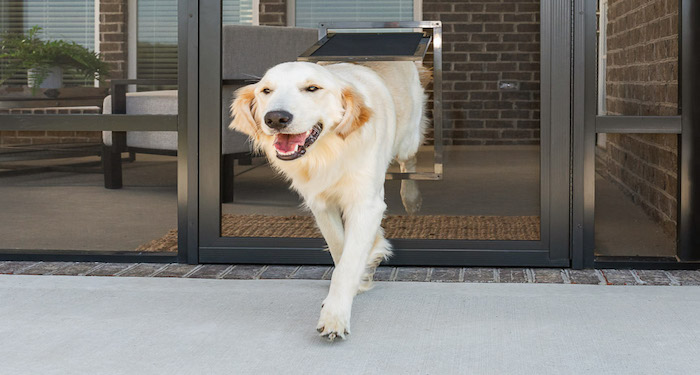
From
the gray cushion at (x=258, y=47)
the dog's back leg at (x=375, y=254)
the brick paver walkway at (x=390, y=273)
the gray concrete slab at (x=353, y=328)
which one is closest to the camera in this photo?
the gray concrete slab at (x=353, y=328)

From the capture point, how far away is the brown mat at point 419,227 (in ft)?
14.2

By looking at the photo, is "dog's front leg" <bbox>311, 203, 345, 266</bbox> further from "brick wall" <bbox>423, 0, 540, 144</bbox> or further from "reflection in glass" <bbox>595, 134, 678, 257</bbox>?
"reflection in glass" <bbox>595, 134, 678, 257</bbox>

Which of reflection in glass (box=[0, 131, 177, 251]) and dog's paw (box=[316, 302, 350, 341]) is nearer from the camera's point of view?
dog's paw (box=[316, 302, 350, 341])

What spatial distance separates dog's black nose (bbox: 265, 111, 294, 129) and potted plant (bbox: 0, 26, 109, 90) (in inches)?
58.8

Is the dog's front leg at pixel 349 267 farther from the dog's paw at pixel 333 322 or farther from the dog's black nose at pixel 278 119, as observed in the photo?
the dog's black nose at pixel 278 119

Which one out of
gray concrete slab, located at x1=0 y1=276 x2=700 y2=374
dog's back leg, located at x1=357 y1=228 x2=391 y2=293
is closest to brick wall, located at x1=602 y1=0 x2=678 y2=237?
gray concrete slab, located at x1=0 y1=276 x2=700 y2=374

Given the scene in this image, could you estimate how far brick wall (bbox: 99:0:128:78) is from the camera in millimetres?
4266

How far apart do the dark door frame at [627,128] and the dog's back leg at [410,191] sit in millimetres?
686

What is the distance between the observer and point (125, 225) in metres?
4.56

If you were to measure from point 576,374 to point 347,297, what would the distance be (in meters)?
0.82

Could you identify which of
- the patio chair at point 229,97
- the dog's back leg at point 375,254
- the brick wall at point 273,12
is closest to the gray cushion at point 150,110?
the patio chair at point 229,97

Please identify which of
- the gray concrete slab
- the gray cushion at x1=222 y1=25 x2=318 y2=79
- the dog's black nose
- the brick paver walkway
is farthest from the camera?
the gray cushion at x1=222 y1=25 x2=318 y2=79

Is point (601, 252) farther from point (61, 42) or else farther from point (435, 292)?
point (61, 42)

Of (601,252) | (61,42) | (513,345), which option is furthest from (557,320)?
(61,42)
